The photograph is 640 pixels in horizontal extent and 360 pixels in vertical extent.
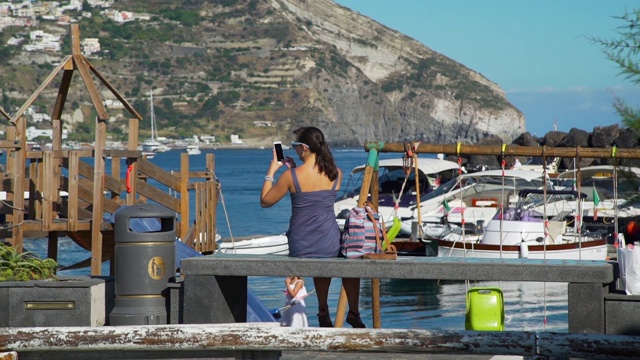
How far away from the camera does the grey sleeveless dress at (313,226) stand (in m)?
7.79

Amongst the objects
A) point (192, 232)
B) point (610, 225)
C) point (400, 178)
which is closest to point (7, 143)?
point (192, 232)

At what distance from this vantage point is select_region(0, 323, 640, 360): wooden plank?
18.1 feet

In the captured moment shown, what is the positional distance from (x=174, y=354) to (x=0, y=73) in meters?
201

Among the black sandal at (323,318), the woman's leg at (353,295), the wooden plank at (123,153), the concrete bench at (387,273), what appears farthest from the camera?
the wooden plank at (123,153)

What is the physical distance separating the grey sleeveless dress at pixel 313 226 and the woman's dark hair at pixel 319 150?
6.3 inches

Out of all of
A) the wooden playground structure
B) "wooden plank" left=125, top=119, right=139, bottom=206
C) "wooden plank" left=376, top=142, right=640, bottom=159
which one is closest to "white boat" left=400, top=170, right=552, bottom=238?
"wooden plank" left=125, top=119, right=139, bottom=206

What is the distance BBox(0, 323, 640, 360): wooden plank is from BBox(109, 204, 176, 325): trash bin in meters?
1.62

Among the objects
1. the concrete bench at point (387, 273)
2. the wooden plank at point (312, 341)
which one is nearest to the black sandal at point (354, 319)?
the concrete bench at point (387, 273)

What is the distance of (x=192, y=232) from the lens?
56.8 feet

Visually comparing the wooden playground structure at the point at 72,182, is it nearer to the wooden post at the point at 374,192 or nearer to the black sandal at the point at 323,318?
the wooden post at the point at 374,192

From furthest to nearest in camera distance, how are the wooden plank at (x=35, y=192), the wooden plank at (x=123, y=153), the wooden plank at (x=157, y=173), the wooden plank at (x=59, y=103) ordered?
the wooden plank at (x=157, y=173), the wooden plank at (x=59, y=103), the wooden plank at (x=35, y=192), the wooden plank at (x=123, y=153)

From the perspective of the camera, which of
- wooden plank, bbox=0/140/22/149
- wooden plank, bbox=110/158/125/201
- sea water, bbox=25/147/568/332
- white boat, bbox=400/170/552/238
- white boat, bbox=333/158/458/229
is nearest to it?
wooden plank, bbox=0/140/22/149

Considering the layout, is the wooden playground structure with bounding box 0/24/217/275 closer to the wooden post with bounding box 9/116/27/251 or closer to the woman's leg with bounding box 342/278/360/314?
the wooden post with bounding box 9/116/27/251

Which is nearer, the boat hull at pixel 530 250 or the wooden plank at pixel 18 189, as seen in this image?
the wooden plank at pixel 18 189
